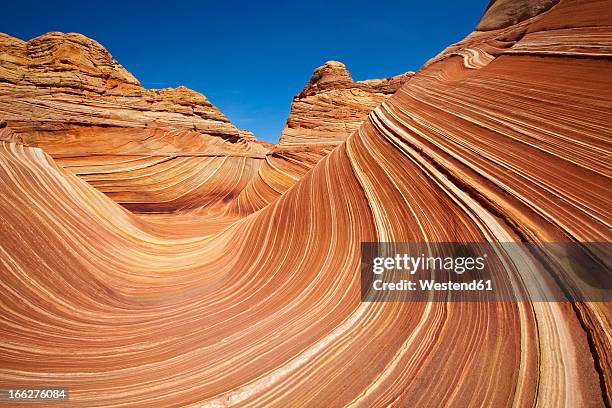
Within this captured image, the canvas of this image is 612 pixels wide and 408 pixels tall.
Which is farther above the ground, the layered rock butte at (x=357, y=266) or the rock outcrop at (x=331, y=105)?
the rock outcrop at (x=331, y=105)

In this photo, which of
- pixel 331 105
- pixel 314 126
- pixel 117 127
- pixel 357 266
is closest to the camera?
pixel 357 266

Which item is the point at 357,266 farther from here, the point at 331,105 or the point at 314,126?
the point at 331,105

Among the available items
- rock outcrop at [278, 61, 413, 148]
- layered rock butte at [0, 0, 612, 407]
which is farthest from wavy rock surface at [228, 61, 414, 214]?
layered rock butte at [0, 0, 612, 407]

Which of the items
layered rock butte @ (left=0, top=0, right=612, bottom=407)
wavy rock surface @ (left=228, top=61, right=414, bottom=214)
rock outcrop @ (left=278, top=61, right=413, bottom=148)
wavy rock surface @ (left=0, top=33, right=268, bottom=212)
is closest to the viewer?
layered rock butte @ (left=0, top=0, right=612, bottom=407)

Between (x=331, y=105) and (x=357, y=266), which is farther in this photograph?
(x=331, y=105)

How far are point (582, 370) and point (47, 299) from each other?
3793 millimetres

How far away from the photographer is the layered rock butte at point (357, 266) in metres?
1.55

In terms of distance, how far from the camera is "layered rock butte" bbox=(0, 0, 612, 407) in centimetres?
155

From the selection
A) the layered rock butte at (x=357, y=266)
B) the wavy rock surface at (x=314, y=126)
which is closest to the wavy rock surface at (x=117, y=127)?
the wavy rock surface at (x=314, y=126)

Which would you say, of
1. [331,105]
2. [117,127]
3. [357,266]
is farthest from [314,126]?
[357,266]

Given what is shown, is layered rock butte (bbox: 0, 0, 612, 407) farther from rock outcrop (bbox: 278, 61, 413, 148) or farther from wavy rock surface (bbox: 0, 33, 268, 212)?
rock outcrop (bbox: 278, 61, 413, 148)

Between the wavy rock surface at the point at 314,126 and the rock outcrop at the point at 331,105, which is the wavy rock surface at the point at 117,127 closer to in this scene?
the wavy rock surface at the point at 314,126

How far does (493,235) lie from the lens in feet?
6.91

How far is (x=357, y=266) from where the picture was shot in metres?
2.67
